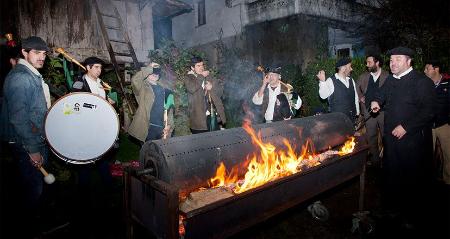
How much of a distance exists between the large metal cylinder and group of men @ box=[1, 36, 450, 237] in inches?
68.7

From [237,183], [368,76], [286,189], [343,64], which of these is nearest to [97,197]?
[237,183]

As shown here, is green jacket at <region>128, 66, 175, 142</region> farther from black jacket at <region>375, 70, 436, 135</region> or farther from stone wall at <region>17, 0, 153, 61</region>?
stone wall at <region>17, 0, 153, 61</region>

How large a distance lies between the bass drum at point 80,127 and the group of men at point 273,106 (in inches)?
8.2

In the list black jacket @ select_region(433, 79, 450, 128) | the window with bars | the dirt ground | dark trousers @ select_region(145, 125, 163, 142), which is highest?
the window with bars

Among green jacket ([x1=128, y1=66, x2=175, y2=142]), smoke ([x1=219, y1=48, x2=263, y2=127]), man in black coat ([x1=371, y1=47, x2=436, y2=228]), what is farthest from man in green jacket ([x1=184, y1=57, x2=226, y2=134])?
smoke ([x1=219, y1=48, x2=263, y2=127])

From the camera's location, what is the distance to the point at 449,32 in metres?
11.4

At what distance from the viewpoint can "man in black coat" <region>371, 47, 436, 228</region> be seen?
16.5 ft

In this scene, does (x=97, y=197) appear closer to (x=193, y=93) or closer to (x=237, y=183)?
(x=193, y=93)

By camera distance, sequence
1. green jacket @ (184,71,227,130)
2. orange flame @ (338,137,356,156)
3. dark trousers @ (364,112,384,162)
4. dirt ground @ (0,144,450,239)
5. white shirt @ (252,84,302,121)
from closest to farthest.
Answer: dirt ground @ (0,144,450,239), orange flame @ (338,137,356,156), white shirt @ (252,84,302,121), green jacket @ (184,71,227,130), dark trousers @ (364,112,384,162)

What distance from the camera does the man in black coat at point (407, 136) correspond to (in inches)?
198

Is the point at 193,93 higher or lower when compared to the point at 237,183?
higher

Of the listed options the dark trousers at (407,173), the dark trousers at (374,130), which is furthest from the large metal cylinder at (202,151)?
the dark trousers at (374,130)

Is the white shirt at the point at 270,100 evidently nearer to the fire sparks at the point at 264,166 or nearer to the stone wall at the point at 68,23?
the fire sparks at the point at 264,166

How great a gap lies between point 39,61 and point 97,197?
3036 mm
